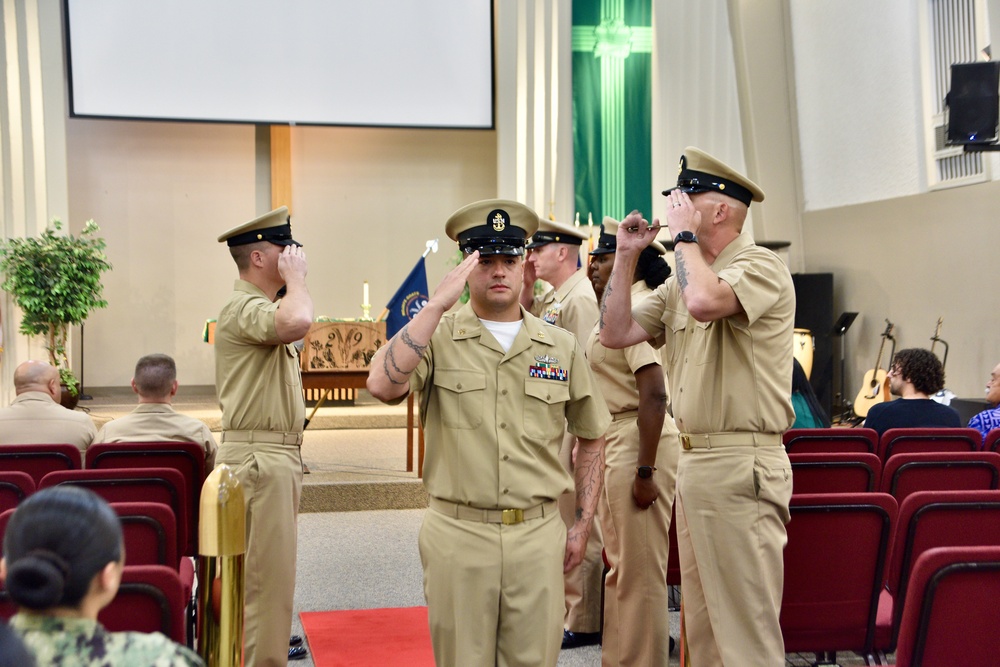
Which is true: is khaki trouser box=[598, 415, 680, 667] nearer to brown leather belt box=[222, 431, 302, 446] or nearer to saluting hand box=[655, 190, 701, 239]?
saluting hand box=[655, 190, 701, 239]

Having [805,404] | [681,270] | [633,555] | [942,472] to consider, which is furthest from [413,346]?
[805,404]

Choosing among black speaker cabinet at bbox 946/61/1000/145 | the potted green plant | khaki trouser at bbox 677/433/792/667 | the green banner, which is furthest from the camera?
the green banner

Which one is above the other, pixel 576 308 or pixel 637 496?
pixel 576 308

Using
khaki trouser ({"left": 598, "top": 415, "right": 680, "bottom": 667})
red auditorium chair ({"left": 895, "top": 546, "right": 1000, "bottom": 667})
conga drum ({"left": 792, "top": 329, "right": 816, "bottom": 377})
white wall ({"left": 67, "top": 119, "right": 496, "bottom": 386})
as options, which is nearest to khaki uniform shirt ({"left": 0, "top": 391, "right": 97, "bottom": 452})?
khaki trouser ({"left": 598, "top": 415, "right": 680, "bottom": 667})

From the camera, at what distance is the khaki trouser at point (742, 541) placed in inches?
102

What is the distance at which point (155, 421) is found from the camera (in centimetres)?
423

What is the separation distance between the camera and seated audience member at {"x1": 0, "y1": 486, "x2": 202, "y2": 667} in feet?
4.12

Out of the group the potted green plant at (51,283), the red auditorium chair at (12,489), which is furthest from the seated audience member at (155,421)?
the potted green plant at (51,283)

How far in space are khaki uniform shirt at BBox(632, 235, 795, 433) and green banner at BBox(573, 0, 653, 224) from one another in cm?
890

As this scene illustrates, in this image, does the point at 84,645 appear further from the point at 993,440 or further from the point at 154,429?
the point at 993,440

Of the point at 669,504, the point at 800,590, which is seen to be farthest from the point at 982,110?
the point at 800,590

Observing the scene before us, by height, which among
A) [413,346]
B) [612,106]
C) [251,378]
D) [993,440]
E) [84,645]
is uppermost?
[612,106]

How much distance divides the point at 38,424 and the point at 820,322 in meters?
7.71

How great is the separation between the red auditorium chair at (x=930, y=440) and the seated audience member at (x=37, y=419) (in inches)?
138
